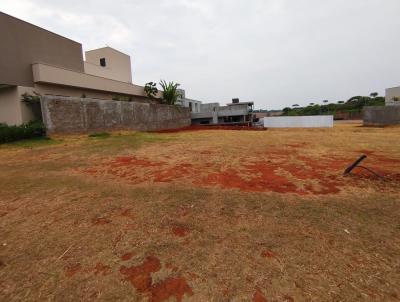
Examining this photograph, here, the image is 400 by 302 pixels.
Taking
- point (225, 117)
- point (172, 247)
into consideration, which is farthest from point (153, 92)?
point (172, 247)

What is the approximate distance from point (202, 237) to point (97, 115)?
13977mm

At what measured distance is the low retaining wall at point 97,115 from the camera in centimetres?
1194

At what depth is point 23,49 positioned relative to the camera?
43.3ft

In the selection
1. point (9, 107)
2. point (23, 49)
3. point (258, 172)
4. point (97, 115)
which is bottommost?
point (258, 172)

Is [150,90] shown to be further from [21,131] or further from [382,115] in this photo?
[382,115]

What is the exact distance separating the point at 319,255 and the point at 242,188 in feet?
6.65

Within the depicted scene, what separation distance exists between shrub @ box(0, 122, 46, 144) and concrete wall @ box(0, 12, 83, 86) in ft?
9.61

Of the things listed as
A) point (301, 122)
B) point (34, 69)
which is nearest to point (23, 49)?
point (34, 69)

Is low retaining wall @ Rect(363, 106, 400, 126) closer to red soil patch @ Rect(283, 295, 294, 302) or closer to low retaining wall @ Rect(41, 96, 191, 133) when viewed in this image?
low retaining wall @ Rect(41, 96, 191, 133)

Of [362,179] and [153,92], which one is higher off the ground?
[153,92]

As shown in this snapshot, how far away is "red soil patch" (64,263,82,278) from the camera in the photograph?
2031 millimetres

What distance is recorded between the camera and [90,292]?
5.97ft

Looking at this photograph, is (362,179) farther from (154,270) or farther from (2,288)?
(2,288)

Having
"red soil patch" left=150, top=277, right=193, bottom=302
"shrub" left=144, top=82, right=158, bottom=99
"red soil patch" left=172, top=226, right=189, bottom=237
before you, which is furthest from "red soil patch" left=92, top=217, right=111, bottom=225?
"shrub" left=144, top=82, right=158, bottom=99
